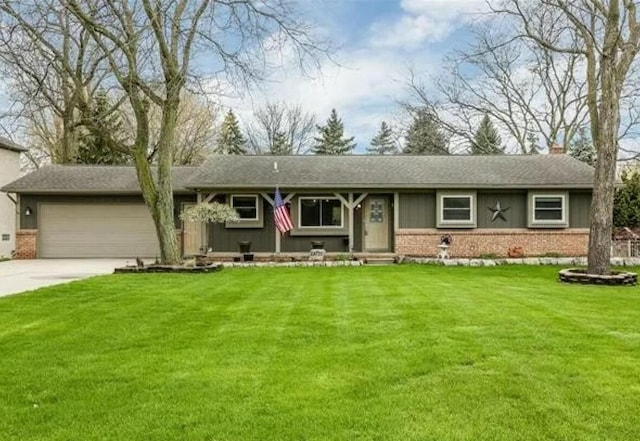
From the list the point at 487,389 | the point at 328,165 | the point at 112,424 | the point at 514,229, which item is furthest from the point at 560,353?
the point at 328,165

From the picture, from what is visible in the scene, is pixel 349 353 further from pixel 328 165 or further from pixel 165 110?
pixel 328 165

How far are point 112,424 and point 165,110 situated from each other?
12.0m

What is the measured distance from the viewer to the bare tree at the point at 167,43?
12648mm

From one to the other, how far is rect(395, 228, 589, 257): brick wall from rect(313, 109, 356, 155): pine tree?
24.4m

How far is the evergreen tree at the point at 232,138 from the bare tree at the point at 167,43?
22.0 metres

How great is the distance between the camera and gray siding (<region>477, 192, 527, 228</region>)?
17844 mm

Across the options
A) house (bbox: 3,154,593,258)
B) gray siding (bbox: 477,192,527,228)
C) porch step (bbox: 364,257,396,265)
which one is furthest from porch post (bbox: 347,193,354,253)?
gray siding (bbox: 477,192,527,228)

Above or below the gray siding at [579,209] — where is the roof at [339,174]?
above

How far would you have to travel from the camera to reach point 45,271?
1438 centimetres

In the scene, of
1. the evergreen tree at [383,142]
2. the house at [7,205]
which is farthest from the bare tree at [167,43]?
the evergreen tree at [383,142]

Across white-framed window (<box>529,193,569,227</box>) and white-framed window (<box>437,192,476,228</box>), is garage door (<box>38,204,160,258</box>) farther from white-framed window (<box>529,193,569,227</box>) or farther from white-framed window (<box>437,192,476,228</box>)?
white-framed window (<box>529,193,569,227</box>)

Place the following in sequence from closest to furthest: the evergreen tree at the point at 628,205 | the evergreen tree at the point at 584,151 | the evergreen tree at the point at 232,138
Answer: the evergreen tree at the point at 628,205, the evergreen tree at the point at 584,151, the evergreen tree at the point at 232,138

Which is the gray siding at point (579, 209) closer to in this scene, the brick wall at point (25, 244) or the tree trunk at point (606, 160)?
the tree trunk at point (606, 160)

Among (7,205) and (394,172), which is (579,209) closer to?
(394,172)
